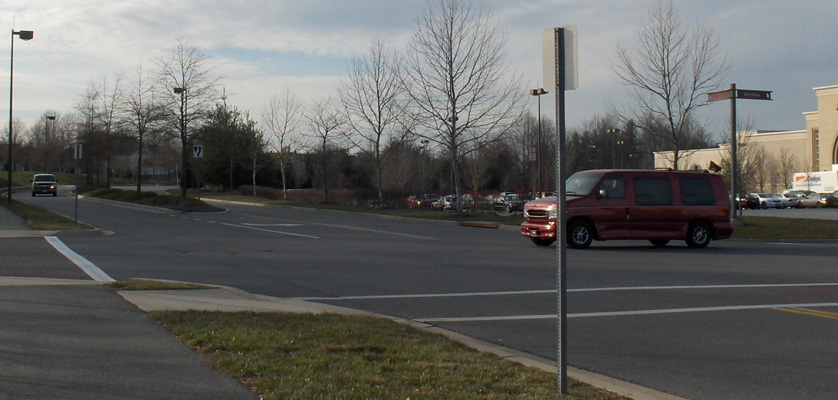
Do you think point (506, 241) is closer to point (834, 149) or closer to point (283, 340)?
point (283, 340)

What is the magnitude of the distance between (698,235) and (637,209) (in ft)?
7.41

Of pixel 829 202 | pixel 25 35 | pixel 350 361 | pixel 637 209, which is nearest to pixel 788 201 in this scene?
pixel 829 202

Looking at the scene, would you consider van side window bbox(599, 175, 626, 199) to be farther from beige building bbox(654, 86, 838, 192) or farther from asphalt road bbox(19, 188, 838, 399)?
beige building bbox(654, 86, 838, 192)

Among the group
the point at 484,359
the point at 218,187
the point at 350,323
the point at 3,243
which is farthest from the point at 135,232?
the point at 218,187

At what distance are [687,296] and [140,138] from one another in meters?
38.8

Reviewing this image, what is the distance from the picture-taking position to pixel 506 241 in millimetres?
22125

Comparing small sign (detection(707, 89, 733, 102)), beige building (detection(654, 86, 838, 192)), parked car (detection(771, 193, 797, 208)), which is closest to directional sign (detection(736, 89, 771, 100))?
small sign (detection(707, 89, 733, 102))

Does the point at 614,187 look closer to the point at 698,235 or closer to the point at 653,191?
the point at 653,191

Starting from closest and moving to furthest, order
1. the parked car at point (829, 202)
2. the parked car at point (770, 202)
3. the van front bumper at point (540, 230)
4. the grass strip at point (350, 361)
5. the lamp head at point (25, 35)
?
the grass strip at point (350, 361), the van front bumper at point (540, 230), the lamp head at point (25, 35), the parked car at point (770, 202), the parked car at point (829, 202)

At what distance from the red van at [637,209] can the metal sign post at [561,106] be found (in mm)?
13500

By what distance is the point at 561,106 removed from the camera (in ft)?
17.0

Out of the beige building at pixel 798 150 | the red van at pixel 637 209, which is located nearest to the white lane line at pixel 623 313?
the red van at pixel 637 209

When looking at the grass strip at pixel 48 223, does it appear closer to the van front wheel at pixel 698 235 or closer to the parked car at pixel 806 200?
the van front wheel at pixel 698 235

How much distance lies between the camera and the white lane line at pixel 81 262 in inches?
498
